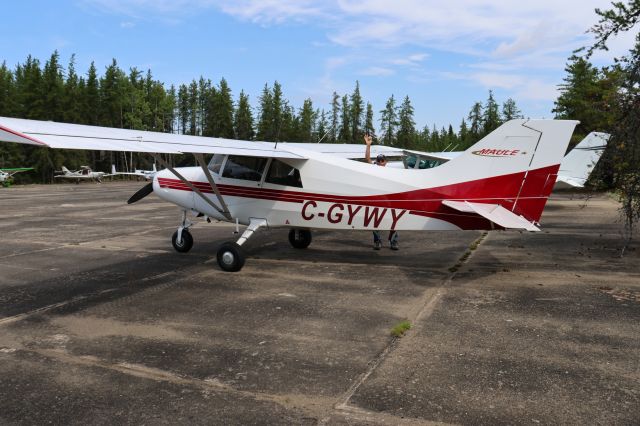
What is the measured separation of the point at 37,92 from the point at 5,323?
67.7 metres

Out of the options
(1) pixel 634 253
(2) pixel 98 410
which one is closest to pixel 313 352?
(2) pixel 98 410

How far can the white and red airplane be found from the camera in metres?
7.52

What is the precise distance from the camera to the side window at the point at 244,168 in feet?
30.3

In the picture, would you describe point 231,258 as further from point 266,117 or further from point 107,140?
point 266,117

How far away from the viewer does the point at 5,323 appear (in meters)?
6.03

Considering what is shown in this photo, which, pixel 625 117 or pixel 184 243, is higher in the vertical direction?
pixel 625 117

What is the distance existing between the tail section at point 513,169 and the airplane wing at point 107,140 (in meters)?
3.08

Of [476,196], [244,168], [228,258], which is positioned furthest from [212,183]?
[476,196]

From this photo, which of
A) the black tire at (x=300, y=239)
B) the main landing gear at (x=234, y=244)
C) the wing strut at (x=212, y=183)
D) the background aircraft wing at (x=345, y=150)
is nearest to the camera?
the wing strut at (x=212, y=183)

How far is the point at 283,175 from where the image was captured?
29.7 feet

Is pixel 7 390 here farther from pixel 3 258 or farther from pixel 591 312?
pixel 3 258

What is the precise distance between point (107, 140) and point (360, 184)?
13.6ft

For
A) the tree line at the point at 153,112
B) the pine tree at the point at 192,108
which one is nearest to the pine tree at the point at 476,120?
the tree line at the point at 153,112

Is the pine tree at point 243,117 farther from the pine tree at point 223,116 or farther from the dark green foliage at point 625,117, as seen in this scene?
the dark green foliage at point 625,117
